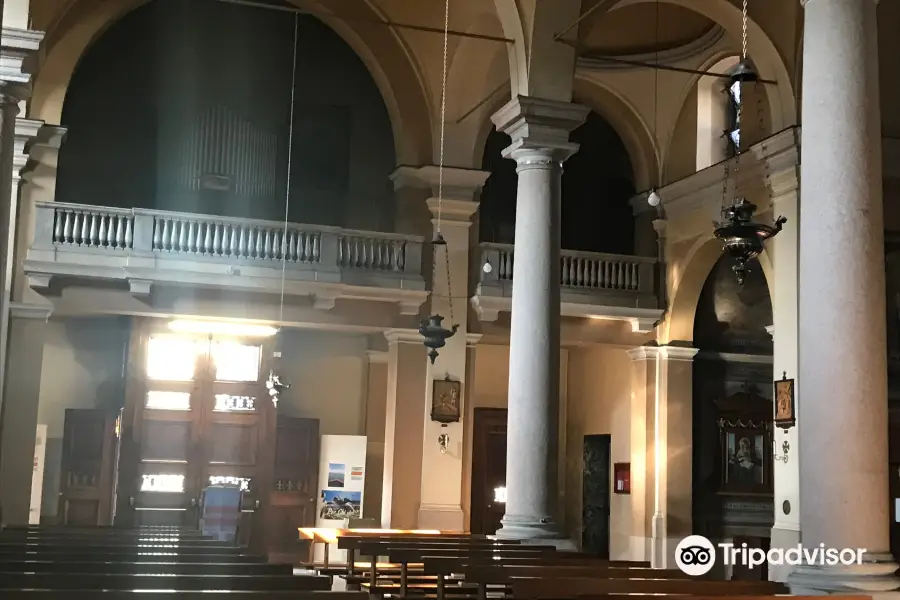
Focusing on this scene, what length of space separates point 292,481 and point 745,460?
293 inches

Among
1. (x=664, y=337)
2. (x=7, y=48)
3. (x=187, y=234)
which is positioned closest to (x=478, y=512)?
(x=664, y=337)

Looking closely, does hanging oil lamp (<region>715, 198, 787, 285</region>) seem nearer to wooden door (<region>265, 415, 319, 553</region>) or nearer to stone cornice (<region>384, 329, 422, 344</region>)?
stone cornice (<region>384, 329, 422, 344</region>)

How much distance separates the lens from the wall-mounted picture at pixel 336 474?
685 inches

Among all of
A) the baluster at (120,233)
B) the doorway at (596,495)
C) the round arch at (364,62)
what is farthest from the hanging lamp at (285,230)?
the doorway at (596,495)

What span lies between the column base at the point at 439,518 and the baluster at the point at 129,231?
5643 millimetres

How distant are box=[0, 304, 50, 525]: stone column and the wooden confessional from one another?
1.70m

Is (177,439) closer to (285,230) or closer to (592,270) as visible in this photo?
(285,230)

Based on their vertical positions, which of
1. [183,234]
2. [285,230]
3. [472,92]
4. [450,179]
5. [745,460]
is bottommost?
[745,460]

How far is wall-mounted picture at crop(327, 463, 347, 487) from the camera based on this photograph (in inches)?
685

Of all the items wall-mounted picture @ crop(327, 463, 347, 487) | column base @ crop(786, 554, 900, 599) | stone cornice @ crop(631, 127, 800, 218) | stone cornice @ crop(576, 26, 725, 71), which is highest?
stone cornice @ crop(576, 26, 725, 71)

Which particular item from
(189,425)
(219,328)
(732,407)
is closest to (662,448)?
(732,407)

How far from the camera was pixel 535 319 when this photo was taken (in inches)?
425

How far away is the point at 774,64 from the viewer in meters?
14.3

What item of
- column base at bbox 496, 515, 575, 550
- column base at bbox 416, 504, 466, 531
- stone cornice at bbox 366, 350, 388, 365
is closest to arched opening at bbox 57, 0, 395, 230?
stone cornice at bbox 366, 350, 388, 365
